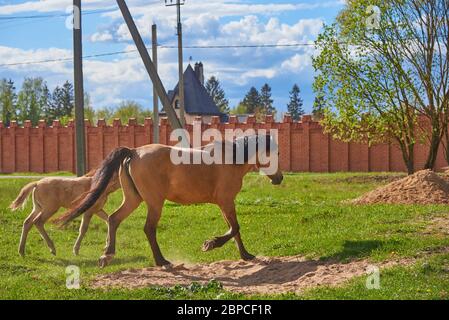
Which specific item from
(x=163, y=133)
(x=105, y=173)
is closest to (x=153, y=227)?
(x=105, y=173)

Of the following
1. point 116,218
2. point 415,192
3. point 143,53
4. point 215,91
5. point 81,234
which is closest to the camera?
point 116,218

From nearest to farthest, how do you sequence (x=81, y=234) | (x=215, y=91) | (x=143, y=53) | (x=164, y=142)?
(x=81, y=234)
(x=143, y=53)
(x=164, y=142)
(x=215, y=91)

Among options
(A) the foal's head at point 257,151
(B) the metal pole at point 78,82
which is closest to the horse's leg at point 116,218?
(A) the foal's head at point 257,151

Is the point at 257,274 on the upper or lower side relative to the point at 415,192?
lower

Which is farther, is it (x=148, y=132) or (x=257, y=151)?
(x=148, y=132)

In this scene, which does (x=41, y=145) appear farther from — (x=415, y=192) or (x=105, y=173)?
(x=105, y=173)

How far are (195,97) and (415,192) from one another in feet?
212

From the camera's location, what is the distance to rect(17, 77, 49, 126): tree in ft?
328

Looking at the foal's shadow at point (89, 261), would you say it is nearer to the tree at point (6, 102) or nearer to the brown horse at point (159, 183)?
the brown horse at point (159, 183)

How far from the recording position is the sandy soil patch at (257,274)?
396 inches

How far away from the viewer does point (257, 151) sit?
12.6 m

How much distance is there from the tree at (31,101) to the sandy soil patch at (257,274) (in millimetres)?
90191

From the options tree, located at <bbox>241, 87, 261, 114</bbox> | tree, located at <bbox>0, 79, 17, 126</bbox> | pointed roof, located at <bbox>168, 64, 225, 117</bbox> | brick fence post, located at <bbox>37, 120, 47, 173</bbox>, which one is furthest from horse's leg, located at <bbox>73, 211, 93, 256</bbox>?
tree, located at <bbox>241, 87, 261, 114</bbox>
